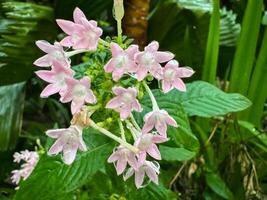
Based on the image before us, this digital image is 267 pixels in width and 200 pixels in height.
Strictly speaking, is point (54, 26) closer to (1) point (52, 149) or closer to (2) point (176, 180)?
(2) point (176, 180)

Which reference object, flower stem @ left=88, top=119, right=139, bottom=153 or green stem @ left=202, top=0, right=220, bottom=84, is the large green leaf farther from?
green stem @ left=202, top=0, right=220, bottom=84

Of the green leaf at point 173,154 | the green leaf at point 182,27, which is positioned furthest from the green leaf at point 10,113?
the green leaf at point 173,154

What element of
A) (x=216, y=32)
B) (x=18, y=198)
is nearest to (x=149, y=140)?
(x=18, y=198)

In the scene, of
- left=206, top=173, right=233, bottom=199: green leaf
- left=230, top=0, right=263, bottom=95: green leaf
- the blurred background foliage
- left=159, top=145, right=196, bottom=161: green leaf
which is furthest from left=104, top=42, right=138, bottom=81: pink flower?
left=230, top=0, right=263, bottom=95: green leaf

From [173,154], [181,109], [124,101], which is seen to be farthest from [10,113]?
[124,101]

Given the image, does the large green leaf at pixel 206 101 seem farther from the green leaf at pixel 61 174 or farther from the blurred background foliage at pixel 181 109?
the green leaf at pixel 61 174

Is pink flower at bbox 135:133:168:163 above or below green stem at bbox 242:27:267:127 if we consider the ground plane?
above
